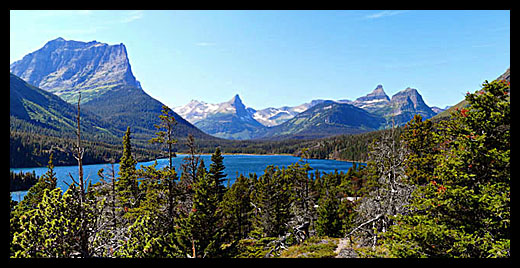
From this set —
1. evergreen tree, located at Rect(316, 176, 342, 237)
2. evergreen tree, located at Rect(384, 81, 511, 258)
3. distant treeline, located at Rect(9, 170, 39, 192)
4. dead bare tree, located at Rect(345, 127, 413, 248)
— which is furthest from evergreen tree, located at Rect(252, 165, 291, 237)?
distant treeline, located at Rect(9, 170, 39, 192)

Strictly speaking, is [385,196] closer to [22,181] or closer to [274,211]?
[274,211]

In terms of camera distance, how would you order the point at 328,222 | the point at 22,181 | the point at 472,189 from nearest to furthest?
the point at 472,189
the point at 328,222
the point at 22,181

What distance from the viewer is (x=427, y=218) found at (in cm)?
908

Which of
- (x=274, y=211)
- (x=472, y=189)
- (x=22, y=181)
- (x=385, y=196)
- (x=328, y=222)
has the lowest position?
(x=22, y=181)

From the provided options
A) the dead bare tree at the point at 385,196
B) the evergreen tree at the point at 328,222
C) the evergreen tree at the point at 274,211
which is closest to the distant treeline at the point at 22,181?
the evergreen tree at the point at 274,211

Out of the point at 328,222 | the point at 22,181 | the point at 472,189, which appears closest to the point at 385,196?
the point at 472,189

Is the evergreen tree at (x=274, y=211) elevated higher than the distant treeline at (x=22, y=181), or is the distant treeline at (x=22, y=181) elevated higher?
the evergreen tree at (x=274, y=211)

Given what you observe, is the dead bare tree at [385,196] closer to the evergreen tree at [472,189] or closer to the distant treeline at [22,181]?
the evergreen tree at [472,189]

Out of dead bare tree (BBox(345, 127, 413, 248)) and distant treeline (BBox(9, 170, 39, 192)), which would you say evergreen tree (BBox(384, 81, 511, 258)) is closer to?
dead bare tree (BBox(345, 127, 413, 248))

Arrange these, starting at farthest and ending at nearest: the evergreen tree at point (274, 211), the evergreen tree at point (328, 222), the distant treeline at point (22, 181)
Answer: the distant treeline at point (22, 181) → the evergreen tree at point (328, 222) → the evergreen tree at point (274, 211)

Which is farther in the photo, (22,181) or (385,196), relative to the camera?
(22,181)
